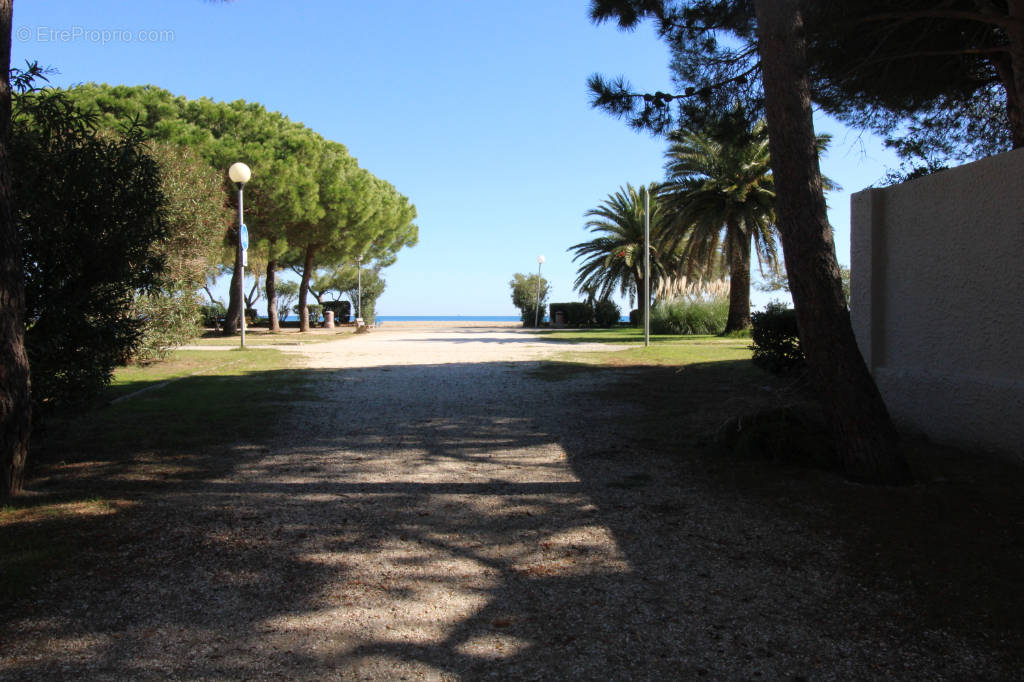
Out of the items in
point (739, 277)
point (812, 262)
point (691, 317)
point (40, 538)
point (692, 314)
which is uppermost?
point (739, 277)

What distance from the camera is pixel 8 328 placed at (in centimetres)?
418

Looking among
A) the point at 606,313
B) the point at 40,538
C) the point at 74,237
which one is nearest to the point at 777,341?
the point at 74,237

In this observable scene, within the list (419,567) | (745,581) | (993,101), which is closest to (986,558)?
(745,581)

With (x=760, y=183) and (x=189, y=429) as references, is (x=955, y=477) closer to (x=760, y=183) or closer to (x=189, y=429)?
(x=189, y=429)

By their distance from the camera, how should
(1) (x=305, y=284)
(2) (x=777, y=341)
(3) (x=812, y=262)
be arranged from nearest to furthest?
(3) (x=812, y=262) → (2) (x=777, y=341) → (1) (x=305, y=284)

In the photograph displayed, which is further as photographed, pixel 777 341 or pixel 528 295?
pixel 528 295

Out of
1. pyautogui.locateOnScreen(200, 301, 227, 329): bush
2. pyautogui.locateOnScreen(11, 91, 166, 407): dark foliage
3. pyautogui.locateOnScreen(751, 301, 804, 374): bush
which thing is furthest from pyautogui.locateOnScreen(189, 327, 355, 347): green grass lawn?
pyautogui.locateOnScreen(751, 301, 804, 374): bush

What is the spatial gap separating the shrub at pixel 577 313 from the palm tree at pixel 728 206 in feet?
48.1

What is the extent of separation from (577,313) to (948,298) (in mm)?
33604

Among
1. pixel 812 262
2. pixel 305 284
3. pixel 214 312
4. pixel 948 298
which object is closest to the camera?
pixel 812 262

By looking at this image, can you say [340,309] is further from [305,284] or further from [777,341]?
Result: [777,341]

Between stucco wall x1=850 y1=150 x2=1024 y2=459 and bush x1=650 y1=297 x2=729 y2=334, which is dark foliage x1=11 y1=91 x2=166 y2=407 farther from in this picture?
bush x1=650 y1=297 x2=729 y2=334

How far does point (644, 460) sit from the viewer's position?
18.5ft

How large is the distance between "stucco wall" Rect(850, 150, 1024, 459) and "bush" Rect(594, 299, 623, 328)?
31.7m
